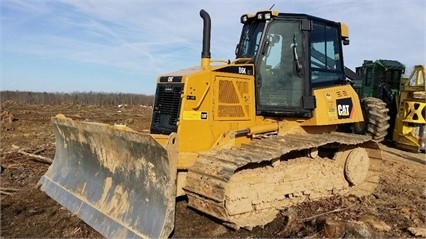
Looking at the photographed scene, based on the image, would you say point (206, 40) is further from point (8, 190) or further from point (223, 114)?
point (8, 190)

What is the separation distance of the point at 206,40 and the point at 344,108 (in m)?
2.62

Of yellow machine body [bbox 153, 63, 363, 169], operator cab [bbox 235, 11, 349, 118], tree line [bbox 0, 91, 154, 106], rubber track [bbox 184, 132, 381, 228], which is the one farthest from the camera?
tree line [bbox 0, 91, 154, 106]

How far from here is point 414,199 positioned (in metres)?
6.93

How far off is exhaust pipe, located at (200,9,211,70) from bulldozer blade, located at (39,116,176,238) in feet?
5.15

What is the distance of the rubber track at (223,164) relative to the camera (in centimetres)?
494

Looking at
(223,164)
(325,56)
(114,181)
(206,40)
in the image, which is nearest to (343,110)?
(325,56)

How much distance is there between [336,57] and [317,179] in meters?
2.16

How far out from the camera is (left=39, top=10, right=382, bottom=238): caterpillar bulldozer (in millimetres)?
5172

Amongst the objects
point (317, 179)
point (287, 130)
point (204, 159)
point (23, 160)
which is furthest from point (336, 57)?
point (23, 160)

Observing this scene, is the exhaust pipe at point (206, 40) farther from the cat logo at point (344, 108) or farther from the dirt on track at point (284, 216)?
the cat logo at point (344, 108)

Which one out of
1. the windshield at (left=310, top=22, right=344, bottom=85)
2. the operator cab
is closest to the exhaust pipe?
the operator cab

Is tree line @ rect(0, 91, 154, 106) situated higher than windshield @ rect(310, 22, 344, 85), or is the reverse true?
windshield @ rect(310, 22, 344, 85)

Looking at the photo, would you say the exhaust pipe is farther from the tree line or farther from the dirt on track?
the tree line

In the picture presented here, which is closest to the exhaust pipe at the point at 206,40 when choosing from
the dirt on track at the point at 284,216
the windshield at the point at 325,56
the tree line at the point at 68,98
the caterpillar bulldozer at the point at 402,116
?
the windshield at the point at 325,56
